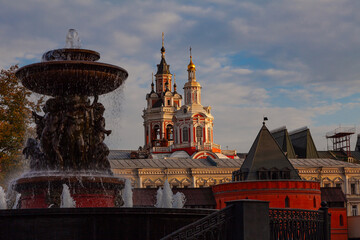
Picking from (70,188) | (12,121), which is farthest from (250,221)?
(12,121)

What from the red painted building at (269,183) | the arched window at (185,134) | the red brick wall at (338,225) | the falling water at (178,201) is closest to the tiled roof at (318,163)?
the red brick wall at (338,225)

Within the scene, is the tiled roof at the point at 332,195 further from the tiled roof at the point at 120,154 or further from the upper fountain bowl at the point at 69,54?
the upper fountain bowl at the point at 69,54

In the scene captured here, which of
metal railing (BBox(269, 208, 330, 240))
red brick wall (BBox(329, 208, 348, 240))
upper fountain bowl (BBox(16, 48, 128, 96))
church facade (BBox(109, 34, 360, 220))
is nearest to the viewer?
metal railing (BBox(269, 208, 330, 240))

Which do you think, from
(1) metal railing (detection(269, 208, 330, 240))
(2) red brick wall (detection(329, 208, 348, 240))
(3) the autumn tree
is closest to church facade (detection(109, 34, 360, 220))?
(2) red brick wall (detection(329, 208, 348, 240))

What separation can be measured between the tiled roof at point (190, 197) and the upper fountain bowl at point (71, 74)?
32.7 m

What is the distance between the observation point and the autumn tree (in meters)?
27.2

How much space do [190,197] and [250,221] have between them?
1543 inches

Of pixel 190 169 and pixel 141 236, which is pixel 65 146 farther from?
pixel 190 169

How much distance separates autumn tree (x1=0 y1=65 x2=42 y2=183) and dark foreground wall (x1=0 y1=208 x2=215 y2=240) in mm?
15689

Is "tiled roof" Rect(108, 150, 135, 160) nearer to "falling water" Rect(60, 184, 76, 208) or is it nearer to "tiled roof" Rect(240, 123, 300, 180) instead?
"tiled roof" Rect(240, 123, 300, 180)

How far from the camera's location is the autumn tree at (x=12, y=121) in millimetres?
27172

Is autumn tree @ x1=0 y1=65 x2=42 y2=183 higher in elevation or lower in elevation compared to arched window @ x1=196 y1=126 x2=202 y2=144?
lower

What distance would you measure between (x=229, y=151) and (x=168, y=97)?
1268cm

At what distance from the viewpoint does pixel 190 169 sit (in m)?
57.4
